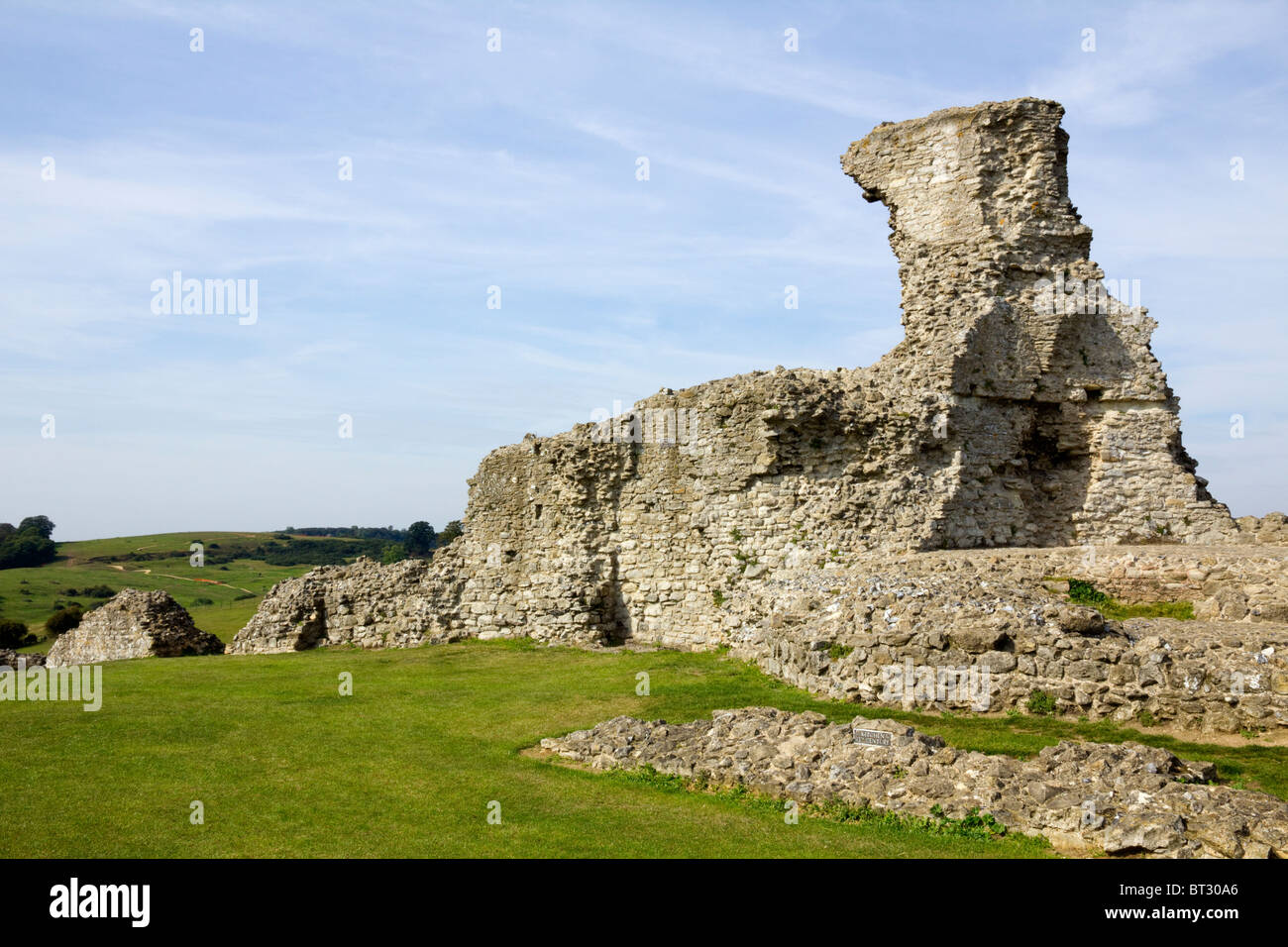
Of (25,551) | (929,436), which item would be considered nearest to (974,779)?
(929,436)

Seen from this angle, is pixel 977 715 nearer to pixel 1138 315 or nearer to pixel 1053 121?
pixel 1138 315

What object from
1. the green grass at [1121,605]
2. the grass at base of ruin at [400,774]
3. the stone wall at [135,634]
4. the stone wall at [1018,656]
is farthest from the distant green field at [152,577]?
the green grass at [1121,605]

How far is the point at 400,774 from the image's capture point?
35.2 ft

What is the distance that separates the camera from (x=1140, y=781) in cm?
806

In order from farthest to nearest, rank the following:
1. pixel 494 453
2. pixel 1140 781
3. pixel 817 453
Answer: pixel 494 453 < pixel 817 453 < pixel 1140 781

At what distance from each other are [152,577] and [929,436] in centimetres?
6868

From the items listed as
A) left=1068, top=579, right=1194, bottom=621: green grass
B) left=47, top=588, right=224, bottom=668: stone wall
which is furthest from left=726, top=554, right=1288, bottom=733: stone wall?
left=47, top=588, right=224, bottom=668: stone wall

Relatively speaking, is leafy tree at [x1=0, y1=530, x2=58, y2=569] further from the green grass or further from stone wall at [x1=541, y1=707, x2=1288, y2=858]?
the green grass

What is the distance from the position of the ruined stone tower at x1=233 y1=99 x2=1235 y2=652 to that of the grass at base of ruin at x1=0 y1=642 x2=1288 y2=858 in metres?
4.04

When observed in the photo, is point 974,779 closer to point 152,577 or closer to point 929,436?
point 929,436

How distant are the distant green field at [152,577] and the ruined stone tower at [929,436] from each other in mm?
23706

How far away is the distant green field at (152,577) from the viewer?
53844mm
